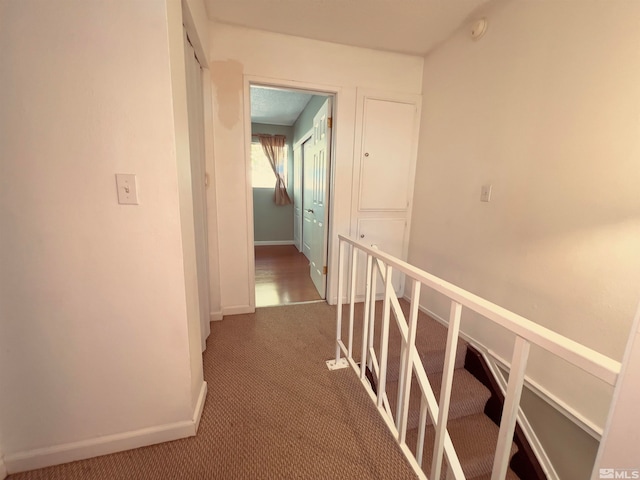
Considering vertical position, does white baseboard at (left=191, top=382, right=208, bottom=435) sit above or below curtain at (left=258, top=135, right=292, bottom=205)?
below

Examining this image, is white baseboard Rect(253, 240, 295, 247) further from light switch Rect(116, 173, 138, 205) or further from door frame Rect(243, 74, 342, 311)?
light switch Rect(116, 173, 138, 205)

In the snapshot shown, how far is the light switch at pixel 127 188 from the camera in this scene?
957 millimetres

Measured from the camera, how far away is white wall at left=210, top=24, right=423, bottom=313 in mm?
2006

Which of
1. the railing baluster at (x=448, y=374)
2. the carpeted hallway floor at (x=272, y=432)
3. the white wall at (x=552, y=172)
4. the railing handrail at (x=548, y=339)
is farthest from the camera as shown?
the white wall at (x=552, y=172)

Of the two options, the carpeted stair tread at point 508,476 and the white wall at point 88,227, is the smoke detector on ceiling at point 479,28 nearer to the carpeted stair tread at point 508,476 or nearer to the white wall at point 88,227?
the white wall at point 88,227

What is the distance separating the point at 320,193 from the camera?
279 centimetres

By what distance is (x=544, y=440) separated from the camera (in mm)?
1524

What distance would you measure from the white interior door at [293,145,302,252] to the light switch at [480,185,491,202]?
10.5 feet

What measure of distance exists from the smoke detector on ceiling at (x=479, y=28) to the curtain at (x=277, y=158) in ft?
12.4

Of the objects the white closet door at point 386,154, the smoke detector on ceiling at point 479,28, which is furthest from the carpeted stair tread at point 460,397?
the smoke detector on ceiling at point 479,28

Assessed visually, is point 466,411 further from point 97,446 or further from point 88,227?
point 88,227

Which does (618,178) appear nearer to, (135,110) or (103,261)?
(135,110)

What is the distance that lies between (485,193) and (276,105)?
3.19 metres

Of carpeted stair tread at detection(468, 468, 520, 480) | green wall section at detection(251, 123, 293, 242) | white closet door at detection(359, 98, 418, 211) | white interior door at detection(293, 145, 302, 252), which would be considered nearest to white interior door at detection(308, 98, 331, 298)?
white closet door at detection(359, 98, 418, 211)
